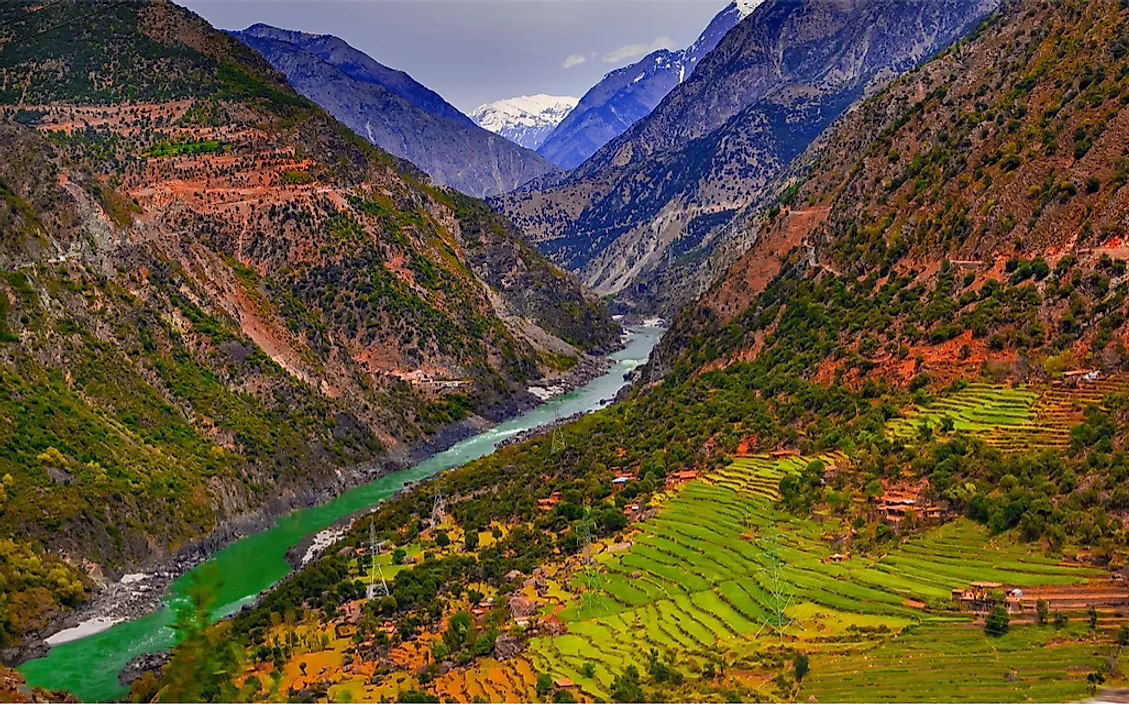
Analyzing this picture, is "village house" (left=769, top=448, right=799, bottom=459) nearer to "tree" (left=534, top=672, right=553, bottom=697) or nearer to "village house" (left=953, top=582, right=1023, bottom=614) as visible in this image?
"village house" (left=953, top=582, right=1023, bottom=614)

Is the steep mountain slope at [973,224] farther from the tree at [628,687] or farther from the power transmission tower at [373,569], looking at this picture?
the power transmission tower at [373,569]

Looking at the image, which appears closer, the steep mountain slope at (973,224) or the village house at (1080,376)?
the village house at (1080,376)

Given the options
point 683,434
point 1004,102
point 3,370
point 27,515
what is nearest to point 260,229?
point 3,370

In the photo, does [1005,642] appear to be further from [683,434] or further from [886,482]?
[683,434]

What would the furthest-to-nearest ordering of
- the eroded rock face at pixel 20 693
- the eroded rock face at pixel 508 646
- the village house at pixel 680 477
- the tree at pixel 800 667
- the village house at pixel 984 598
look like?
the village house at pixel 680 477, the eroded rock face at pixel 508 646, the village house at pixel 984 598, the tree at pixel 800 667, the eroded rock face at pixel 20 693

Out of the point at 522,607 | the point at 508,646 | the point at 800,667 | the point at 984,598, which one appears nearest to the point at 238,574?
the point at 522,607

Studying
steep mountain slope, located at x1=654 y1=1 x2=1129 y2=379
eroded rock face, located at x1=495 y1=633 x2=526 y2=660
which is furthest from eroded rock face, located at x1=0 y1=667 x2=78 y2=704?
steep mountain slope, located at x1=654 y1=1 x2=1129 y2=379

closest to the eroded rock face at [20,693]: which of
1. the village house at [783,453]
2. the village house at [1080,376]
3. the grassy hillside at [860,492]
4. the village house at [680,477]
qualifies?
the grassy hillside at [860,492]

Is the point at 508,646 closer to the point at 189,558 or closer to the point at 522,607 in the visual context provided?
the point at 522,607
